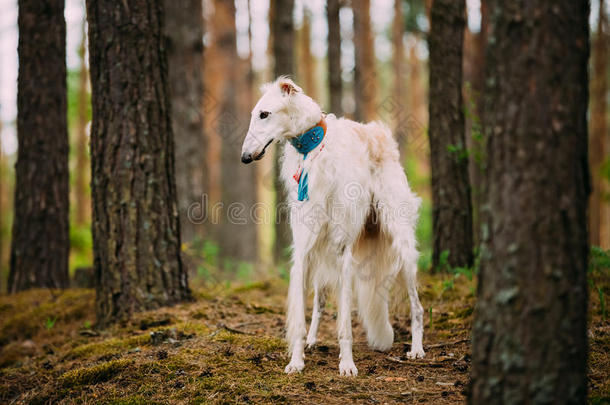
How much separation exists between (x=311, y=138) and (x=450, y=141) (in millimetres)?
2809

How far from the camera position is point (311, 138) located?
391 cm

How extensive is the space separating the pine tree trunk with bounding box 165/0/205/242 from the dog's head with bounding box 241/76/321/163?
16.0 feet

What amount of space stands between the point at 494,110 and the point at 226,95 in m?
12.9

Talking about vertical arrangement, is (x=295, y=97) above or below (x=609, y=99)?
below

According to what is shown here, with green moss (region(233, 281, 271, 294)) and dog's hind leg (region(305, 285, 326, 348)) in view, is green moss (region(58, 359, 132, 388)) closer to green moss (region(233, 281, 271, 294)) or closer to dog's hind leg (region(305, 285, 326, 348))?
dog's hind leg (region(305, 285, 326, 348))

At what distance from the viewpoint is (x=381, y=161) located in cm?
446

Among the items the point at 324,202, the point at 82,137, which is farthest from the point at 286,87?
the point at 82,137

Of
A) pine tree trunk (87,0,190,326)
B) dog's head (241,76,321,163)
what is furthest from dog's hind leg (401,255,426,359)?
pine tree trunk (87,0,190,326)

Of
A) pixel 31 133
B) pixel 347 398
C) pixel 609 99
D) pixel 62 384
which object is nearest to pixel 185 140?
pixel 31 133

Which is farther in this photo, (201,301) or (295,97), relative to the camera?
(201,301)

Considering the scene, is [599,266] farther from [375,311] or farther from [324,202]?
[324,202]

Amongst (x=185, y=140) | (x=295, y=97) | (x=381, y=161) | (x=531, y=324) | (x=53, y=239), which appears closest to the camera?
(x=531, y=324)

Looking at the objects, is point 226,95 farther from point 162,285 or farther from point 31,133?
point 162,285

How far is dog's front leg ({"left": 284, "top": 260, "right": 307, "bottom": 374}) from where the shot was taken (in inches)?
146
